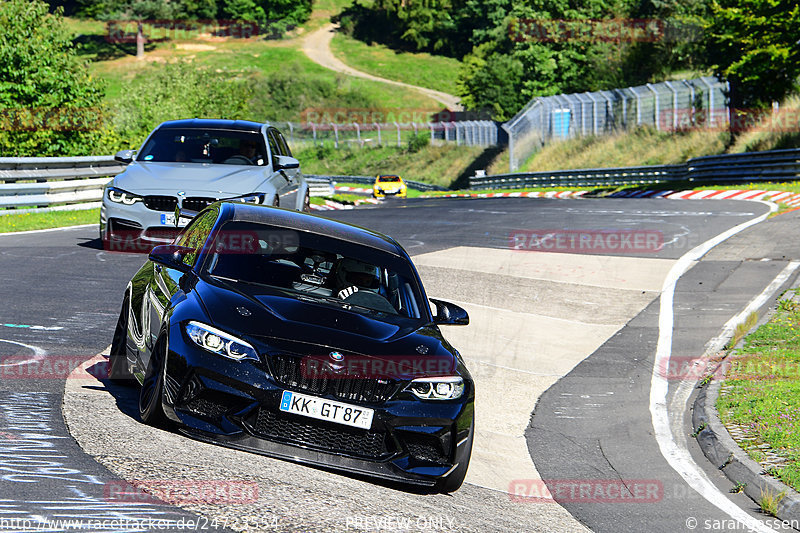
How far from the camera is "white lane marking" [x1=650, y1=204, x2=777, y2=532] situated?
695 centimetres

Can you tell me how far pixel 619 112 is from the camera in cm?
5247

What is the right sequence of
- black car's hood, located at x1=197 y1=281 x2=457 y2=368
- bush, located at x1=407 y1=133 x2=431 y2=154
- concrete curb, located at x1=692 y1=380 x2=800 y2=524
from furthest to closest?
1. bush, located at x1=407 y1=133 x2=431 y2=154
2. concrete curb, located at x1=692 y1=380 x2=800 y2=524
3. black car's hood, located at x1=197 y1=281 x2=457 y2=368

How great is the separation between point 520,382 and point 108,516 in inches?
257

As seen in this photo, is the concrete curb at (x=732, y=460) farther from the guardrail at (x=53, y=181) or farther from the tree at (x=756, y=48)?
the tree at (x=756, y=48)

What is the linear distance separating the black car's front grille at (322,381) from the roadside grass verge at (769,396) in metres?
3.10

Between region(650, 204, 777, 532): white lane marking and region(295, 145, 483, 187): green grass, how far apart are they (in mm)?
57155

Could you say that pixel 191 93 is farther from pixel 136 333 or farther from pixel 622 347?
pixel 136 333

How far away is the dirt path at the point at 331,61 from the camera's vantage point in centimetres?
11868

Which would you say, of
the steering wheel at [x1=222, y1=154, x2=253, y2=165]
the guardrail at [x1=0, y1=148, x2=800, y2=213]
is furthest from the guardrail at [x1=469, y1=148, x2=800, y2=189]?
the steering wheel at [x1=222, y1=154, x2=253, y2=165]

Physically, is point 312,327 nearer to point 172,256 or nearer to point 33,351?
point 172,256

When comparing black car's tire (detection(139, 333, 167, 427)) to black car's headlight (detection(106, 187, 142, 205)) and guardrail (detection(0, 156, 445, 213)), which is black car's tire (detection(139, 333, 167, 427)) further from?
guardrail (detection(0, 156, 445, 213))

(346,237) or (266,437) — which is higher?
(346,237)

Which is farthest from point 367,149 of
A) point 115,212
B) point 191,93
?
point 115,212

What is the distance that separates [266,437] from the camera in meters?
6.05
